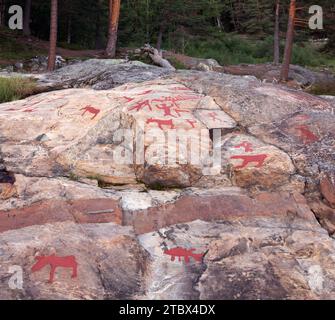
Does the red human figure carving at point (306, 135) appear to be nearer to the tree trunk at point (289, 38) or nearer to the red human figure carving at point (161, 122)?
the red human figure carving at point (161, 122)

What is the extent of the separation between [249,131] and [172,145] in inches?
52.2

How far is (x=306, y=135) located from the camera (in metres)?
6.88

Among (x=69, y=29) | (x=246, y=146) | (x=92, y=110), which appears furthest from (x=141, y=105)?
(x=69, y=29)

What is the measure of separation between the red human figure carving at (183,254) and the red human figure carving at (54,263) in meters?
1.04

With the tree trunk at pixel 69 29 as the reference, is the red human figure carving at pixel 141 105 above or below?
below

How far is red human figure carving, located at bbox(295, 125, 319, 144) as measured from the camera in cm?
679

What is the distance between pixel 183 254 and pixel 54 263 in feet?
4.53

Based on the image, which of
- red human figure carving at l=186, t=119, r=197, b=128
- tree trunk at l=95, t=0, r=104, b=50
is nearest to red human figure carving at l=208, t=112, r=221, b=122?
red human figure carving at l=186, t=119, r=197, b=128

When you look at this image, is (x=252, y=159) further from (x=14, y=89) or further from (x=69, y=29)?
(x=69, y=29)

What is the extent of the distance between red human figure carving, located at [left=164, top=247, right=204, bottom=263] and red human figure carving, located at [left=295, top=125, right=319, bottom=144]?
8.99 feet

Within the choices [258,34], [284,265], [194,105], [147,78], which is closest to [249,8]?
[258,34]

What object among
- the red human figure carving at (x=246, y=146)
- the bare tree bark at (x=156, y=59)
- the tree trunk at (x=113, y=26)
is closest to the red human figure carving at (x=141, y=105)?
the red human figure carving at (x=246, y=146)

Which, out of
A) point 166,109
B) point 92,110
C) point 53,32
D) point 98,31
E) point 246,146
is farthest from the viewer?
point 98,31

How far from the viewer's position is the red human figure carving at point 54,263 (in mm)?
4523
